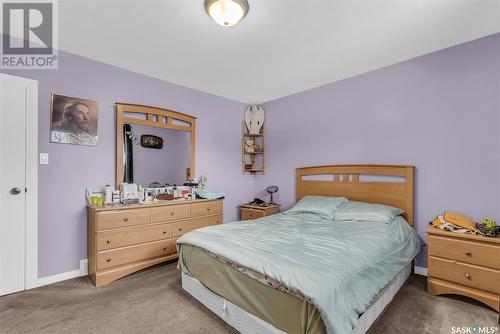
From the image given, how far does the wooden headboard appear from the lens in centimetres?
281

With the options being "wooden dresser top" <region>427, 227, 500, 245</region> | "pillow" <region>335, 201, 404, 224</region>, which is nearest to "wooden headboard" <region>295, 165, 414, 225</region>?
"pillow" <region>335, 201, 404, 224</region>

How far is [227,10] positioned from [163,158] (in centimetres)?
217

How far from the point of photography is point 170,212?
2.95 metres

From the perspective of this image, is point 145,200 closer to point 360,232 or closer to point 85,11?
point 85,11

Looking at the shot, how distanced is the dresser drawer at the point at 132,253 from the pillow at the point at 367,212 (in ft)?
7.00

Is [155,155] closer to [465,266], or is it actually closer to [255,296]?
[255,296]

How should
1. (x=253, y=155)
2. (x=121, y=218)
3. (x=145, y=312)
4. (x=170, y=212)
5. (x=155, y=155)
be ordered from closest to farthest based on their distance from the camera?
(x=145, y=312) → (x=121, y=218) → (x=170, y=212) → (x=155, y=155) → (x=253, y=155)

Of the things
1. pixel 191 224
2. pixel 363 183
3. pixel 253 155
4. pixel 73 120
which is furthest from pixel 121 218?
pixel 363 183

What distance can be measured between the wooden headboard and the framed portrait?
2.95m

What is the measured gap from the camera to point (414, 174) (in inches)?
110

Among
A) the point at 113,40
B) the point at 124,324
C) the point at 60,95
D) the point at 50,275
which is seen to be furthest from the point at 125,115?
the point at 124,324

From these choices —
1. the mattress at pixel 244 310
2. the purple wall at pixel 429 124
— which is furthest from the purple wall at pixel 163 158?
the purple wall at pixel 429 124

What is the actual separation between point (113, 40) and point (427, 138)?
3571 mm

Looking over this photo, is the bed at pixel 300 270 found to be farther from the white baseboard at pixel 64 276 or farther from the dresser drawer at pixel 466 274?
the white baseboard at pixel 64 276
